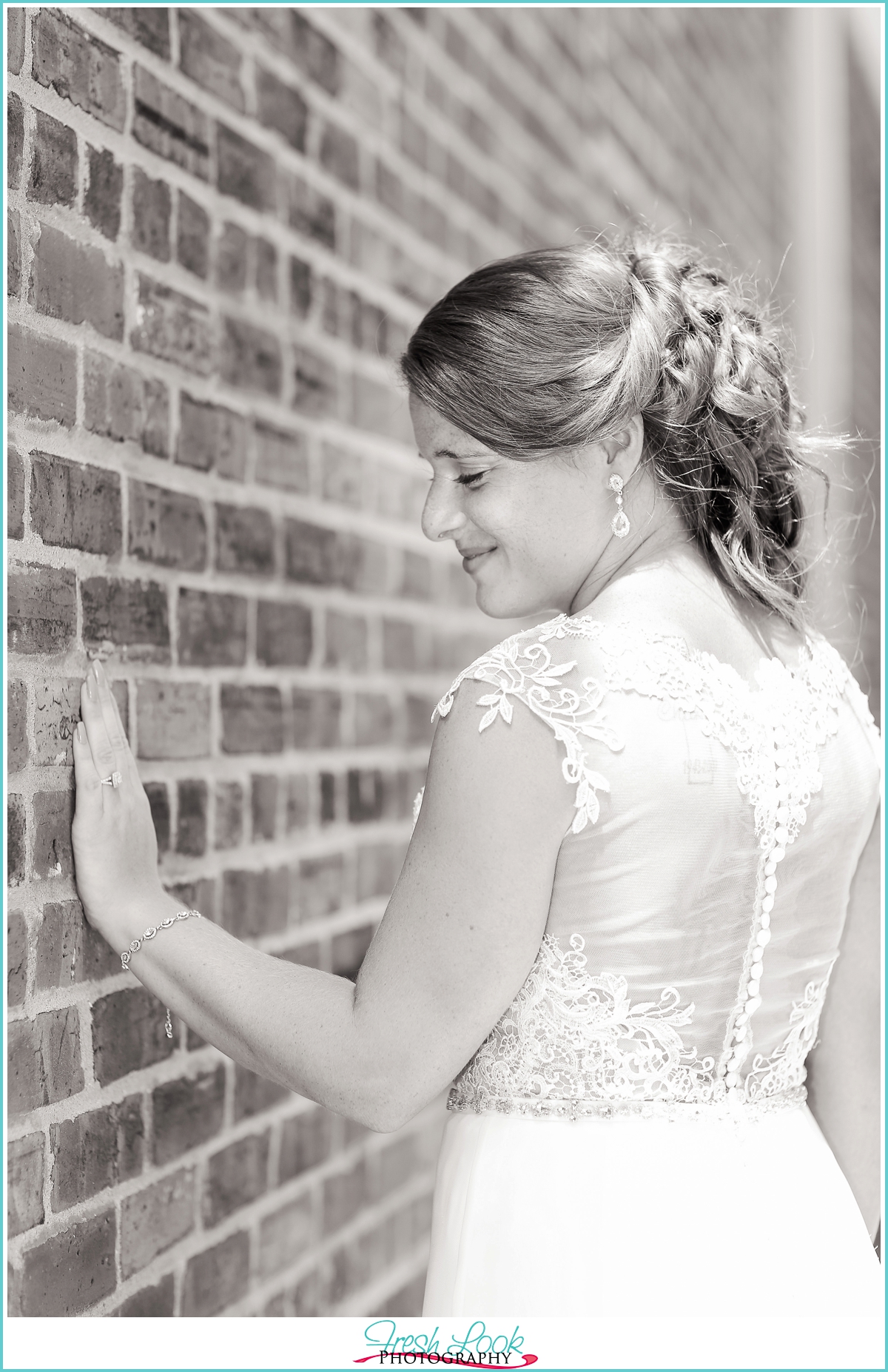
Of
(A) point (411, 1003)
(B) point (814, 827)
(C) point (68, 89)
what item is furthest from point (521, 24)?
(A) point (411, 1003)

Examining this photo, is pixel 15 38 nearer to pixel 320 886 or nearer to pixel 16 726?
pixel 16 726

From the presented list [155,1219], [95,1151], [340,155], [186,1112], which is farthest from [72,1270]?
[340,155]

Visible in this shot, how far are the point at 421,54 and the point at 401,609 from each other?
1271 millimetres

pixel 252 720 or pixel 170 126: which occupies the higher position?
pixel 170 126

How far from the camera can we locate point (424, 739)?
132 inches

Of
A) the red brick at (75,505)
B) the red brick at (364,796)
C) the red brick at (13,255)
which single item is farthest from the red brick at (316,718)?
the red brick at (13,255)

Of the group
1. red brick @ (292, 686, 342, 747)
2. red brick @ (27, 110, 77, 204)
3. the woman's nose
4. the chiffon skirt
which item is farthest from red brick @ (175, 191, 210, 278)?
the chiffon skirt

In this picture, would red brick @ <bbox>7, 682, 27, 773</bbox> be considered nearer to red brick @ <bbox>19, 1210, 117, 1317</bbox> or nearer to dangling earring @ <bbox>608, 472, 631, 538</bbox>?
red brick @ <bbox>19, 1210, 117, 1317</bbox>

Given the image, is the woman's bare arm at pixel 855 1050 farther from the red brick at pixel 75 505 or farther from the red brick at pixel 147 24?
the red brick at pixel 147 24

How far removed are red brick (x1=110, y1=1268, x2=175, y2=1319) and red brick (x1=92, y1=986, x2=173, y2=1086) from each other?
325 millimetres

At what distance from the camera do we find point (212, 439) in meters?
2.32

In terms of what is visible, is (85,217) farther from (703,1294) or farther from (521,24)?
(521,24)

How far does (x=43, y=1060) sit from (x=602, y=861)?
768 mm

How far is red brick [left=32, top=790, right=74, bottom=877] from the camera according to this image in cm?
179
